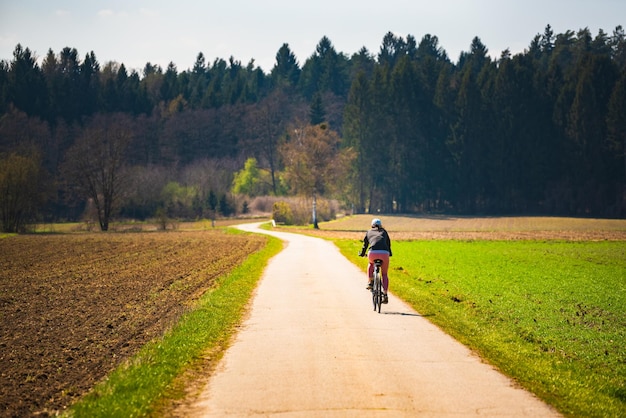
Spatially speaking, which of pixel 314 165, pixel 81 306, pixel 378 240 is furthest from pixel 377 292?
pixel 314 165

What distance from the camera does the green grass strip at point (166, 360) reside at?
27.3 ft

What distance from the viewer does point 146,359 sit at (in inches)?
432

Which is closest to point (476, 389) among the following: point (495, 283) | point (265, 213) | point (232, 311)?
point (232, 311)

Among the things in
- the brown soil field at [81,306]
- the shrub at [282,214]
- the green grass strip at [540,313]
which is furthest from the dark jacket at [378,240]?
the shrub at [282,214]

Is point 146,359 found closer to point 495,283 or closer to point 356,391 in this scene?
point 356,391

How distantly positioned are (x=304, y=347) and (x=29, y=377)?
457cm

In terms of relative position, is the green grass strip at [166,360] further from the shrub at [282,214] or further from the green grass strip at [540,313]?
the shrub at [282,214]

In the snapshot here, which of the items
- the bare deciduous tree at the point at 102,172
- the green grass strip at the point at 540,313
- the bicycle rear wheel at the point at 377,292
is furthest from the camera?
the bare deciduous tree at the point at 102,172

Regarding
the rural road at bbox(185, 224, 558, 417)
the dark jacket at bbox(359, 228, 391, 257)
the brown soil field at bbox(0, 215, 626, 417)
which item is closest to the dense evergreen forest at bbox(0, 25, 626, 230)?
the brown soil field at bbox(0, 215, 626, 417)

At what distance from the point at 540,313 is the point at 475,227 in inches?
2263

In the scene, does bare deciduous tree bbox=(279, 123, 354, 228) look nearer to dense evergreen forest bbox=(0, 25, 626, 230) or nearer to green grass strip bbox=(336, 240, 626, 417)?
dense evergreen forest bbox=(0, 25, 626, 230)

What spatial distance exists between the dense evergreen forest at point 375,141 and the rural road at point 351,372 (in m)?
57.5

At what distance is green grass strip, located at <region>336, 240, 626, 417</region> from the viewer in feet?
32.8

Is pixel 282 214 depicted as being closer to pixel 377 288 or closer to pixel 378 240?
pixel 378 240
